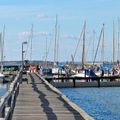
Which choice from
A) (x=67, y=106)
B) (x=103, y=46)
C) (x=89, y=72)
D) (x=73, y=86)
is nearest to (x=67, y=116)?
(x=67, y=106)

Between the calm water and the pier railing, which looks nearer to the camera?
the pier railing

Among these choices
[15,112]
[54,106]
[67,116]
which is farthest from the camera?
[54,106]

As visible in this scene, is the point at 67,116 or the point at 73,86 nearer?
the point at 67,116

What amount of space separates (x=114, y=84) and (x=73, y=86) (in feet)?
21.7

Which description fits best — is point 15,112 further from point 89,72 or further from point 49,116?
point 89,72

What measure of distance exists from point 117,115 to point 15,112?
45.2ft

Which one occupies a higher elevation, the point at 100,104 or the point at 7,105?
the point at 7,105

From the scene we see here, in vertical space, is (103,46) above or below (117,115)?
above

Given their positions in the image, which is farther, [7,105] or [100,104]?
[100,104]

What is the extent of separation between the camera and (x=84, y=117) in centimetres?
1817

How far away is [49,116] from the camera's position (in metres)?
19.2

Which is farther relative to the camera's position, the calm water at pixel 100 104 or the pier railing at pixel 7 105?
the calm water at pixel 100 104

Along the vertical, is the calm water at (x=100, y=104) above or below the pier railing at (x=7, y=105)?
below

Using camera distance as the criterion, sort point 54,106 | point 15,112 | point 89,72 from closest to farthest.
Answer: point 15,112
point 54,106
point 89,72
